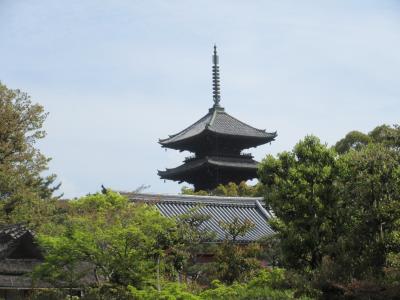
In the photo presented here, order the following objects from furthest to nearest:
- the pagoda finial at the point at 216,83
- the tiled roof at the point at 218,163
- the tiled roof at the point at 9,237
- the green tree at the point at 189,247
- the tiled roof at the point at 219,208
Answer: the pagoda finial at the point at 216,83, the tiled roof at the point at 218,163, the tiled roof at the point at 219,208, the tiled roof at the point at 9,237, the green tree at the point at 189,247

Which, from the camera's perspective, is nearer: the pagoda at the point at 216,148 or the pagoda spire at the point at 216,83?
the pagoda at the point at 216,148

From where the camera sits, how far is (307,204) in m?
18.6

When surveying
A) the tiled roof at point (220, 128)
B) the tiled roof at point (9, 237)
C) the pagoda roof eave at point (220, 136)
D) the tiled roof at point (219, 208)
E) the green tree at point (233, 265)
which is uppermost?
the tiled roof at point (220, 128)

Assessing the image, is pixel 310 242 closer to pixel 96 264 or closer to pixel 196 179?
pixel 96 264

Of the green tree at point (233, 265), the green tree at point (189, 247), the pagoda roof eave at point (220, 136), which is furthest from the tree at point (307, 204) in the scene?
the pagoda roof eave at point (220, 136)

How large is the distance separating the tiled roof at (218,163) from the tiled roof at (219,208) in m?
10.6

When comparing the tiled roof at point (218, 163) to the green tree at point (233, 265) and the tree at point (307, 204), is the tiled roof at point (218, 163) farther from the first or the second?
the tree at point (307, 204)

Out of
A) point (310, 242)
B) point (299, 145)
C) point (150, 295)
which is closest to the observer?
point (150, 295)

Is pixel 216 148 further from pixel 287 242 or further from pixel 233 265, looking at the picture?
pixel 287 242

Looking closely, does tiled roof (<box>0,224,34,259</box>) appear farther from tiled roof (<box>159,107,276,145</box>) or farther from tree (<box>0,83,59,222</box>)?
tiled roof (<box>159,107,276,145</box>)

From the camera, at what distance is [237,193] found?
42.3m

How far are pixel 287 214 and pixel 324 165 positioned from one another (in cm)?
173

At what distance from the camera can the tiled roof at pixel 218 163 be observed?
146ft

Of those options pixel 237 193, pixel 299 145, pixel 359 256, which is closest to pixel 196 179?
pixel 237 193
